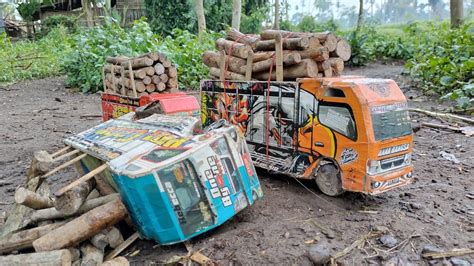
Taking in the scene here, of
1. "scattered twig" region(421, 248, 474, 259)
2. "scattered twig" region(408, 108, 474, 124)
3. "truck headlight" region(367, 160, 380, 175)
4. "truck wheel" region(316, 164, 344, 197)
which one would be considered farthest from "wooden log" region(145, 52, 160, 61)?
"scattered twig" region(421, 248, 474, 259)

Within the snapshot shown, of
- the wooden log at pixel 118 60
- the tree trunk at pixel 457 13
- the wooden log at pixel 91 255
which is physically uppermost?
the tree trunk at pixel 457 13

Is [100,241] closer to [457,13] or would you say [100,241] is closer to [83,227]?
[83,227]

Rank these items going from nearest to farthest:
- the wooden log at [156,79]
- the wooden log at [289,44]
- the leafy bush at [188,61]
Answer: the wooden log at [289,44], the wooden log at [156,79], the leafy bush at [188,61]

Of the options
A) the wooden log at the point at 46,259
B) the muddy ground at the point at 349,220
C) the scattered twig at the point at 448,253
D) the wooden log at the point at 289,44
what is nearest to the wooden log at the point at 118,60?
the muddy ground at the point at 349,220

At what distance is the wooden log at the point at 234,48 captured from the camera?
5988mm

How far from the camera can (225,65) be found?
623 centimetres

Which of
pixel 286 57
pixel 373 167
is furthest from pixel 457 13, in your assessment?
pixel 373 167

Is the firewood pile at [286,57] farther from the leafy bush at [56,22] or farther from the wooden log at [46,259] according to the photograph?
the leafy bush at [56,22]

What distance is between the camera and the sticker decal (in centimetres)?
450

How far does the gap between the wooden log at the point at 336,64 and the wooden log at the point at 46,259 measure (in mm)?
3774

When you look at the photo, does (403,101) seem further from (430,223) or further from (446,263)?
(446,263)

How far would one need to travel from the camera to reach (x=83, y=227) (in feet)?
12.6

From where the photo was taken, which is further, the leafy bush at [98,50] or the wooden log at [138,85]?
the leafy bush at [98,50]

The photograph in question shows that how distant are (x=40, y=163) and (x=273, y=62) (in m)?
3.10
